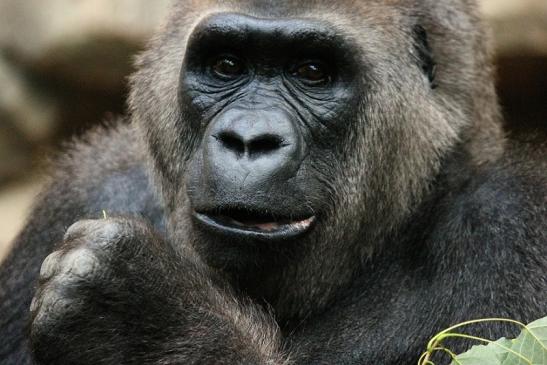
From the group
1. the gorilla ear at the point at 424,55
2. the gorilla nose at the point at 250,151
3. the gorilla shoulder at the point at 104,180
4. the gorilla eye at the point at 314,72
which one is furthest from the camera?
the gorilla shoulder at the point at 104,180

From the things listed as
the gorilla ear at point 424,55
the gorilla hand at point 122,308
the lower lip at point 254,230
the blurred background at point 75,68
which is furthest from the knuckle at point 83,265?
the blurred background at point 75,68

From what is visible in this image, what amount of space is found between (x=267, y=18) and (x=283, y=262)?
111 cm

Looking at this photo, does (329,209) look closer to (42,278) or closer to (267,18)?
(267,18)

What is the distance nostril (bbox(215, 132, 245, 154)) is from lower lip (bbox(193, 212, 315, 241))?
1.03 feet

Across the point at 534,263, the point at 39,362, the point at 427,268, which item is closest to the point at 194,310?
the point at 39,362

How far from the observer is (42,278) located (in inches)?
166

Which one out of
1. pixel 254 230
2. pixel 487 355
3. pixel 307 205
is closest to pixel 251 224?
pixel 254 230

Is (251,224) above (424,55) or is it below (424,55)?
below

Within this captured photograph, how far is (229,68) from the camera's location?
4930 mm

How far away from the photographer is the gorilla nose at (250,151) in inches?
168

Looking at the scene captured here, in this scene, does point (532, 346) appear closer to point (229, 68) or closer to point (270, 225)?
point (270, 225)

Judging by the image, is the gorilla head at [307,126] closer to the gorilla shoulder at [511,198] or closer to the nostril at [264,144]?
the nostril at [264,144]

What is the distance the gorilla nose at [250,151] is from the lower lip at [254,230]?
18 centimetres

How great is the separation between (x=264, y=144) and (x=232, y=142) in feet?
0.45
